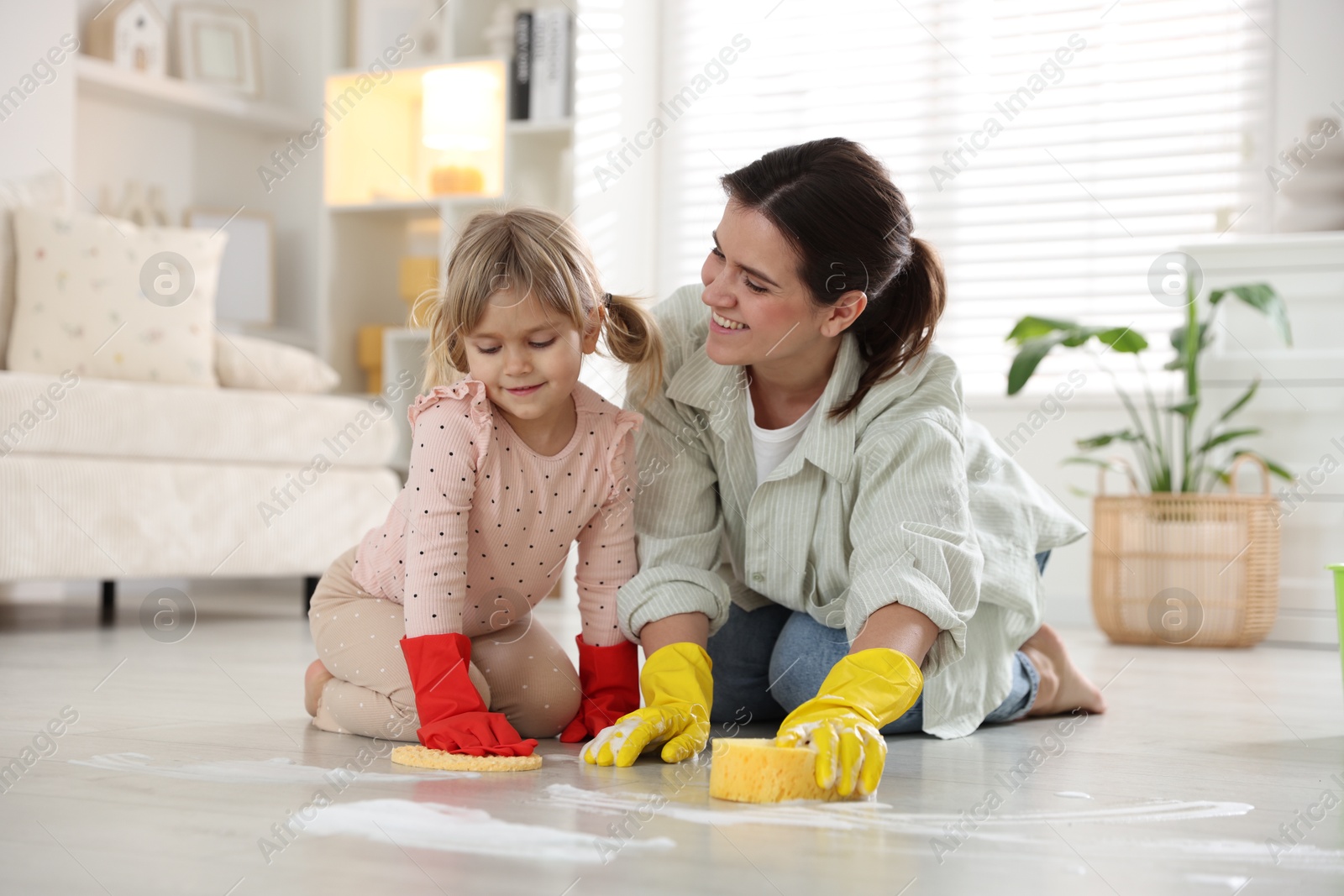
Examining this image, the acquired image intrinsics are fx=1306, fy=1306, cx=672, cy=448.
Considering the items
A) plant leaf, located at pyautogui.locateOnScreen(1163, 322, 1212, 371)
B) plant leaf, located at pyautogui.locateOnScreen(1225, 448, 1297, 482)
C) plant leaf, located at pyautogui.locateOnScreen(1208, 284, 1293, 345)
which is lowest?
plant leaf, located at pyautogui.locateOnScreen(1225, 448, 1297, 482)

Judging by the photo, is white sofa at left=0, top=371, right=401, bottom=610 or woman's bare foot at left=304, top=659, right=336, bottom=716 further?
white sofa at left=0, top=371, right=401, bottom=610

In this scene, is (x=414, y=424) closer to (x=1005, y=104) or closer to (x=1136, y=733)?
(x=1136, y=733)

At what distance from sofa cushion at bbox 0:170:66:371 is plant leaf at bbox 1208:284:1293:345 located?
258 centimetres

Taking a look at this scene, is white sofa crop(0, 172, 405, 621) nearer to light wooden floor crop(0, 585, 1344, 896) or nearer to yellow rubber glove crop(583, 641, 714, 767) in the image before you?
light wooden floor crop(0, 585, 1344, 896)

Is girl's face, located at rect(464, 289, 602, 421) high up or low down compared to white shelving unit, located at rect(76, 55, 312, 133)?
down

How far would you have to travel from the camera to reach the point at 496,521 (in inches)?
54.1

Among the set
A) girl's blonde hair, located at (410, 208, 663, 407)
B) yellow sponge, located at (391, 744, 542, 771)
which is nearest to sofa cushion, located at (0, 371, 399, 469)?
girl's blonde hair, located at (410, 208, 663, 407)

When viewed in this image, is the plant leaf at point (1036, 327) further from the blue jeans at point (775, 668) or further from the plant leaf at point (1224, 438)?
the blue jeans at point (775, 668)

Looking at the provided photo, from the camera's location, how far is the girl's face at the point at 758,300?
4.51 ft

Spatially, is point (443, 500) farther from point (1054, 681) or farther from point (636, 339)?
point (1054, 681)

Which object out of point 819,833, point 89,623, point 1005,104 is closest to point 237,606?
point 89,623

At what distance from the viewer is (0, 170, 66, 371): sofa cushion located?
106 inches

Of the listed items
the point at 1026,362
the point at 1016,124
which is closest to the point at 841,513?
the point at 1026,362

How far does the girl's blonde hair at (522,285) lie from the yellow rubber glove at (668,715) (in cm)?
34
